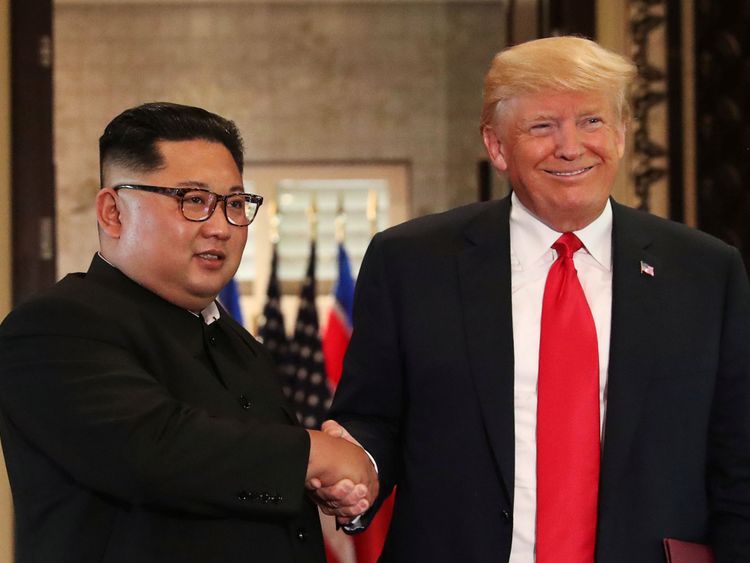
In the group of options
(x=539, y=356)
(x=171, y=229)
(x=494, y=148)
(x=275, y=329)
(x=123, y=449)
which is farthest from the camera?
(x=275, y=329)

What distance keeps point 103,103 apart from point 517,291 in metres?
5.41

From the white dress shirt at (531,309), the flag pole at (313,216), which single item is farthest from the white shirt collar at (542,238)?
the flag pole at (313,216)

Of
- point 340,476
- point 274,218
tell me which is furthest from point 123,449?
point 274,218

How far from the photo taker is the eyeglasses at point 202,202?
5.76 feet

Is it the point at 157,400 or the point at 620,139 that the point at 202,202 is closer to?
the point at 157,400

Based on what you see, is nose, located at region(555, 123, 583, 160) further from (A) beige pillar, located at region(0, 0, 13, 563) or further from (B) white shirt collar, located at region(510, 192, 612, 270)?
(A) beige pillar, located at region(0, 0, 13, 563)

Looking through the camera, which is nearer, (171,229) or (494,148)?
(171,229)

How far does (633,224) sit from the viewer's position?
1.98m

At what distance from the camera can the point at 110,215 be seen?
5.85 feet

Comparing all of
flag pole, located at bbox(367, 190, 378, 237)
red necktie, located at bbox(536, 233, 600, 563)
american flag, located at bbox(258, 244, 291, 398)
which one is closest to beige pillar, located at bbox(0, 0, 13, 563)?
american flag, located at bbox(258, 244, 291, 398)

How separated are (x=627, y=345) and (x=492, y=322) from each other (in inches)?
8.6

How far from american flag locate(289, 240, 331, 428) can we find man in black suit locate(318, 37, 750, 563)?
11.6 ft

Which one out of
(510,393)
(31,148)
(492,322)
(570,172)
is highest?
(31,148)

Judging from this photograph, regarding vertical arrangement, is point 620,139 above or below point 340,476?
above
